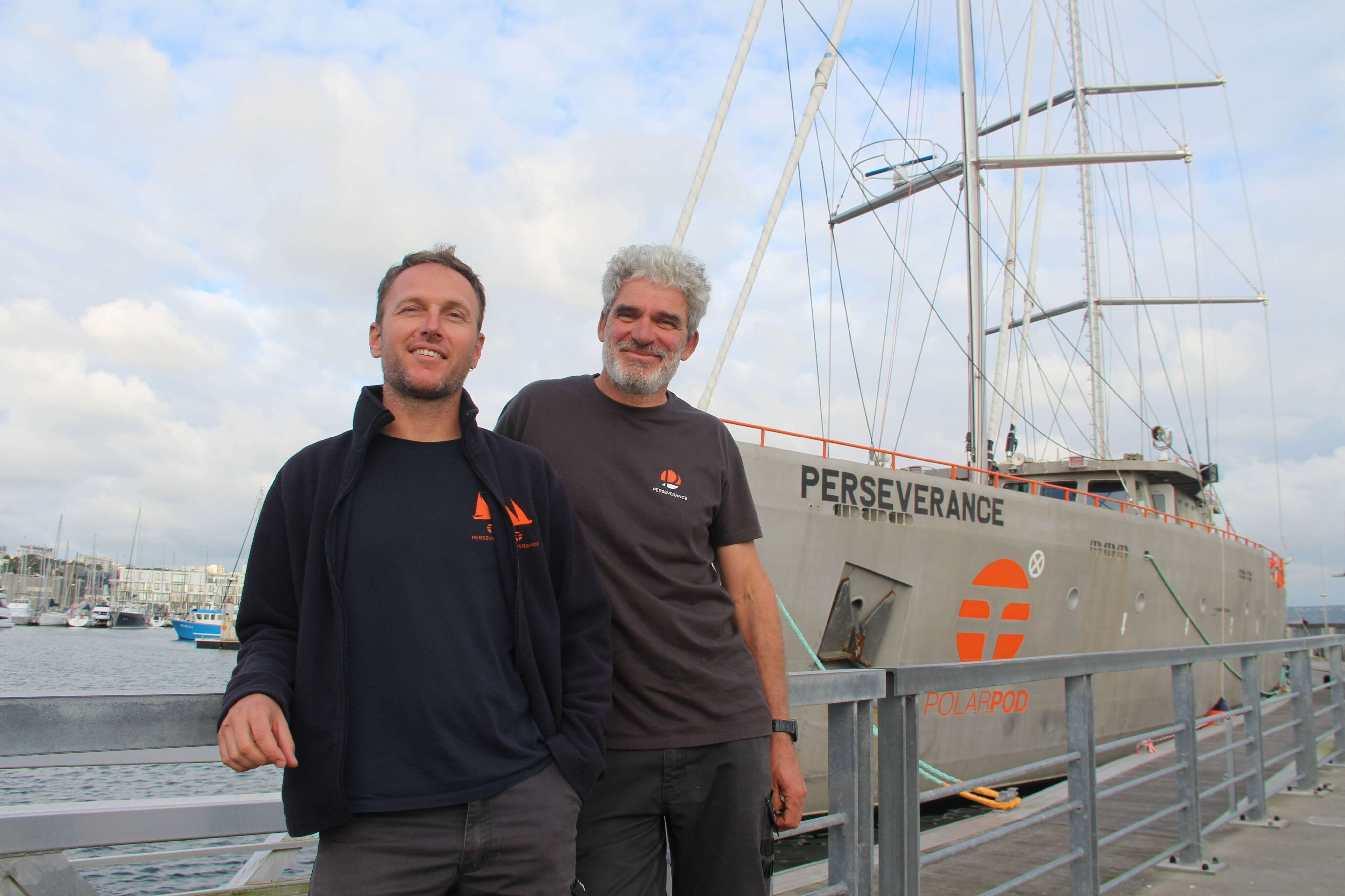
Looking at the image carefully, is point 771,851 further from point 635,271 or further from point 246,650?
point 635,271

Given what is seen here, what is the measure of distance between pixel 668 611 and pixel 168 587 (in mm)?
149314

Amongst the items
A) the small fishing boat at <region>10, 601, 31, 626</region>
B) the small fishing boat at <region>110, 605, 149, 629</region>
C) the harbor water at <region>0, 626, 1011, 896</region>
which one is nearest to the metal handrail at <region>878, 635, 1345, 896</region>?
the harbor water at <region>0, 626, 1011, 896</region>

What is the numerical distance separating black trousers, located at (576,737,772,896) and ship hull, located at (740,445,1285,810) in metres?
5.68

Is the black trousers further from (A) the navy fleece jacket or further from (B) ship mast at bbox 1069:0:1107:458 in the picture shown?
(B) ship mast at bbox 1069:0:1107:458

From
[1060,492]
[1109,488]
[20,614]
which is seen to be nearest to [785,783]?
[1060,492]

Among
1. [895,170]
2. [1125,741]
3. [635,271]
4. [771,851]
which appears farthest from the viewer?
[895,170]

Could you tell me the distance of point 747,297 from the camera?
343 inches

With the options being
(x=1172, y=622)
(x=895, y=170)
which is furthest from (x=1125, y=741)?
(x=895, y=170)

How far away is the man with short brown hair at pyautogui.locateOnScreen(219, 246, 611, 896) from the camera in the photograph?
157 cm

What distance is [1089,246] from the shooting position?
25.6 m

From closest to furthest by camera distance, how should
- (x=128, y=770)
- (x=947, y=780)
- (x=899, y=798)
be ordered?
(x=899, y=798)
(x=947, y=780)
(x=128, y=770)

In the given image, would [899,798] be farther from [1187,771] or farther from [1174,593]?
[1174,593]

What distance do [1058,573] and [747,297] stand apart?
16.1 ft

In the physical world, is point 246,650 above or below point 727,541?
below
